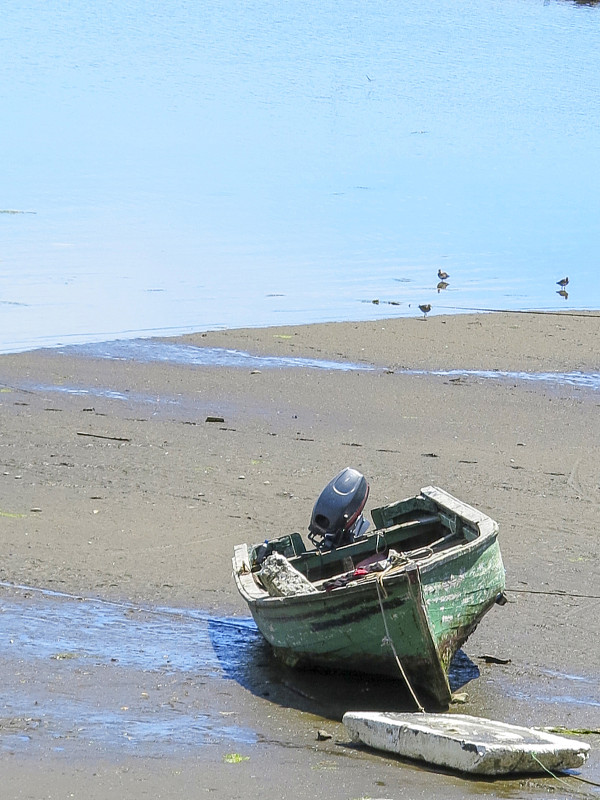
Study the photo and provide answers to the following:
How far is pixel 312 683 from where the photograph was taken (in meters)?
7.33

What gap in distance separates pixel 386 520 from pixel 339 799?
9.80 feet

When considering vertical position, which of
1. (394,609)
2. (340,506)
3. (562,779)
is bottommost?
(562,779)

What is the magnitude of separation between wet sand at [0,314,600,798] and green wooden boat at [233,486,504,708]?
0.88ft

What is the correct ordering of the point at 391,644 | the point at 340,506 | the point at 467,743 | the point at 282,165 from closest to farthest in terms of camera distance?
the point at 467,743 → the point at 391,644 → the point at 340,506 → the point at 282,165

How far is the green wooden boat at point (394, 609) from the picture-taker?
21.9 ft

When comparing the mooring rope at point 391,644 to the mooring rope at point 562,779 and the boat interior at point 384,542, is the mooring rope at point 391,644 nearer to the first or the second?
the mooring rope at point 562,779

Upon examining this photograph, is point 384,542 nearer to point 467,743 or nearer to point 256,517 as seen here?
point 256,517

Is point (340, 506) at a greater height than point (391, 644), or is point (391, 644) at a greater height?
Answer: point (340, 506)

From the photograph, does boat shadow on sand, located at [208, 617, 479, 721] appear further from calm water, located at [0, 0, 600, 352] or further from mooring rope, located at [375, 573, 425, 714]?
calm water, located at [0, 0, 600, 352]

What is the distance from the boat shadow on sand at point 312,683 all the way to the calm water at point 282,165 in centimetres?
864

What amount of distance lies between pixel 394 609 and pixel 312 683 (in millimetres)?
938

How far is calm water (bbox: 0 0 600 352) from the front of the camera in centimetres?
1967

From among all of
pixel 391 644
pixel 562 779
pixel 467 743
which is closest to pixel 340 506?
pixel 391 644

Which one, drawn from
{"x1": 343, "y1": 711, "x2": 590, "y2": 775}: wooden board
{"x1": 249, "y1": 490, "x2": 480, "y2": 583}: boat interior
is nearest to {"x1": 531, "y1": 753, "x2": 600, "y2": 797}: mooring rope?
{"x1": 343, "y1": 711, "x2": 590, "y2": 775}: wooden board
